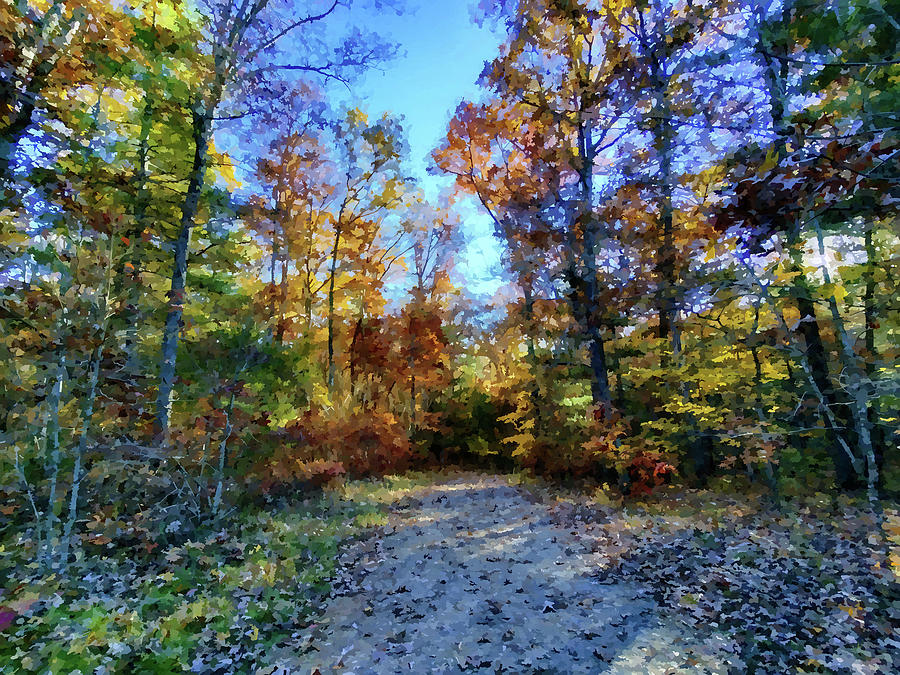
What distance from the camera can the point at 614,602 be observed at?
4762 mm

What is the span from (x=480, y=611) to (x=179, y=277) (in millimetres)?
7924

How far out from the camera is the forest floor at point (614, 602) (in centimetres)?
371

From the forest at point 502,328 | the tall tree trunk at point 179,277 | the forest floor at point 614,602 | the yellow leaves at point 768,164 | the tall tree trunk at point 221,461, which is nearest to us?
the yellow leaves at point 768,164

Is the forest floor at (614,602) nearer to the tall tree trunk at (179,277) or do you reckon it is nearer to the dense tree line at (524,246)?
the dense tree line at (524,246)

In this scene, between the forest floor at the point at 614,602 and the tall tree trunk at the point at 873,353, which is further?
the tall tree trunk at the point at 873,353

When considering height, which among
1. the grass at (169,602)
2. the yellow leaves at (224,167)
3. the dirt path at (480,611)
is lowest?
the dirt path at (480,611)

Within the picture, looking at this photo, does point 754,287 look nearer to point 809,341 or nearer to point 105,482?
point 809,341

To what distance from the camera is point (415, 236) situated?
20.2 metres

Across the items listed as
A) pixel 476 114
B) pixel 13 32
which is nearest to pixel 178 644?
pixel 13 32

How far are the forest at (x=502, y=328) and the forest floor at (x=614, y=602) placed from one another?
2.4 inches

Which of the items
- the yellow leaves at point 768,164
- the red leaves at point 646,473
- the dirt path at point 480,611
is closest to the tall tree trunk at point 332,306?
the dirt path at point 480,611

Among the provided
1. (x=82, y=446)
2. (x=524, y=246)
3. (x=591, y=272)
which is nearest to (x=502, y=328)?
(x=524, y=246)

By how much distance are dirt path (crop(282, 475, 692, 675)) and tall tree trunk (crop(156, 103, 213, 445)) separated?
4541mm

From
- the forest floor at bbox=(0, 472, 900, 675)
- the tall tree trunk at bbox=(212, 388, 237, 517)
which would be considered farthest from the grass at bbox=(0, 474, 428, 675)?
the tall tree trunk at bbox=(212, 388, 237, 517)
